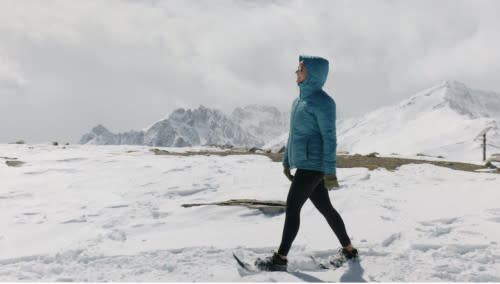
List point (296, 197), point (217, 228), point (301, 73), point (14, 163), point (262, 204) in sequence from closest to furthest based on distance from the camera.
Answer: point (296, 197) → point (301, 73) → point (217, 228) → point (262, 204) → point (14, 163)

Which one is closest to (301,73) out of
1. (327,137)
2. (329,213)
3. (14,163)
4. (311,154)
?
(327,137)

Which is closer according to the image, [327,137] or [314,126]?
[327,137]

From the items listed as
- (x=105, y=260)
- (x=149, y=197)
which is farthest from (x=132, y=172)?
(x=105, y=260)

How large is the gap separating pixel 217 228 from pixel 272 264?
173cm

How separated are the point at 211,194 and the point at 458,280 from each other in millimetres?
5081

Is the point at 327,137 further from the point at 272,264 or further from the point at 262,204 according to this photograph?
the point at 262,204

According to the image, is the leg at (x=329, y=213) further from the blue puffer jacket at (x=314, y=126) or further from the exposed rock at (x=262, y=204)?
the exposed rock at (x=262, y=204)

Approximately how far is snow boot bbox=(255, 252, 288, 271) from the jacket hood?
1.92 m

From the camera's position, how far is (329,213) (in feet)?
13.4

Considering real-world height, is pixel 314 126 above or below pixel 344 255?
above

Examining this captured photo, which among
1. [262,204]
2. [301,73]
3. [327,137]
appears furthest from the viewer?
[262,204]

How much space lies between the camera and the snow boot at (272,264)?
3.78 metres

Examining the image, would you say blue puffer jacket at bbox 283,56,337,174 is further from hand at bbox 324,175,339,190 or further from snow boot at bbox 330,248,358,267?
snow boot at bbox 330,248,358,267

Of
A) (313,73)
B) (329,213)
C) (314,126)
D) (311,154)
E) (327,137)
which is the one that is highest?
(313,73)
